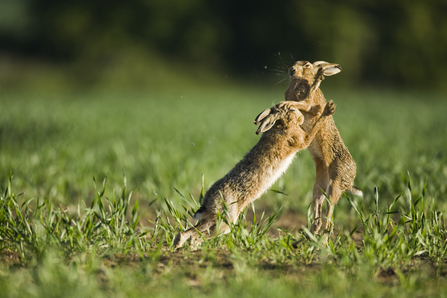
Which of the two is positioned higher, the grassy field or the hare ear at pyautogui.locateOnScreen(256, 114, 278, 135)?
the hare ear at pyautogui.locateOnScreen(256, 114, 278, 135)

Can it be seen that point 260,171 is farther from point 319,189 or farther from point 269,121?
point 319,189

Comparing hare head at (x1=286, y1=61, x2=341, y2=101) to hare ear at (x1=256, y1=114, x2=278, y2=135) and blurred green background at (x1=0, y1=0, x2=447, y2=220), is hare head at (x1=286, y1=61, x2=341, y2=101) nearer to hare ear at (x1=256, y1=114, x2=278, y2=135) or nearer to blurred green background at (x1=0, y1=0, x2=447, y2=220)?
hare ear at (x1=256, y1=114, x2=278, y2=135)

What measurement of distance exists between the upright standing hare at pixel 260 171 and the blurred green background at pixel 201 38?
26174mm

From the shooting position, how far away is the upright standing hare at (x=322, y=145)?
283cm

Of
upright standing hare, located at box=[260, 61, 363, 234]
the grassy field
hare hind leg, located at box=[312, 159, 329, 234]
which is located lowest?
the grassy field

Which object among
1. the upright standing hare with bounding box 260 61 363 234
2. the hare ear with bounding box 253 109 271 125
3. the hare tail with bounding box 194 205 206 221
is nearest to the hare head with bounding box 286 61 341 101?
the upright standing hare with bounding box 260 61 363 234

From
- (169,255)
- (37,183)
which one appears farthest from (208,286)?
(37,183)

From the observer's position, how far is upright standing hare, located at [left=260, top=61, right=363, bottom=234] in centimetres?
283

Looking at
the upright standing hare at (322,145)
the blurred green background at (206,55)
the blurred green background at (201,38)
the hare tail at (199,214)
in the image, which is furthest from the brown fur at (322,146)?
the blurred green background at (201,38)

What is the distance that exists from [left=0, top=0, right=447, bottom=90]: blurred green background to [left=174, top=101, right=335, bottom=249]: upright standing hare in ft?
85.9

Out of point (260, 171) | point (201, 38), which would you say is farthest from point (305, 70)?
point (201, 38)

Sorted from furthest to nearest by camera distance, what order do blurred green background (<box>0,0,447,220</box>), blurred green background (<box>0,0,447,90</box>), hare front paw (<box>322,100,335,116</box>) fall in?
1. blurred green background (<box>0,0,447,90</box>)
2. blurred green background (<box>0,0,447,220</box>)
3. hare front paw (<box>322,100,335,116</box>)

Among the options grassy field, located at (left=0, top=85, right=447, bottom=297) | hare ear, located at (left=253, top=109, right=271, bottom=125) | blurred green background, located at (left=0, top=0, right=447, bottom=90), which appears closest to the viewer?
grassy field, located at (left=0, top=85, right=447, bottom=297)

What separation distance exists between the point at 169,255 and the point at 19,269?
0.89 meters
